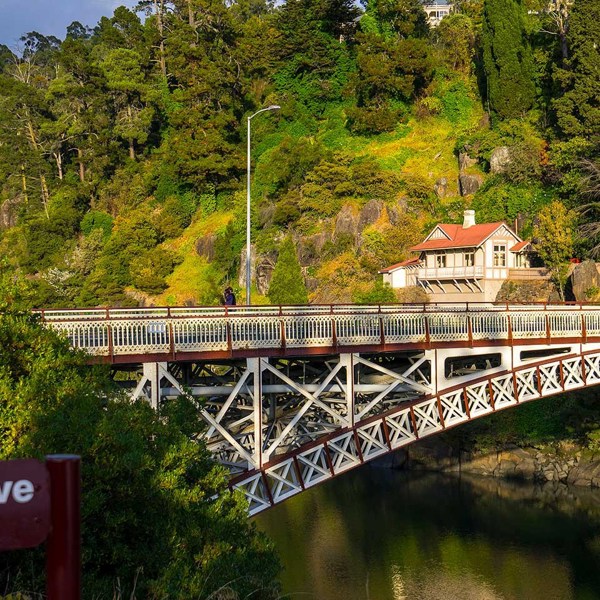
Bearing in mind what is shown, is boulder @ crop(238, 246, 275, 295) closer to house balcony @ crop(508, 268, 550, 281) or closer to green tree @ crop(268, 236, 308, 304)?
green tree @ crop(268, 236, 308, 304)

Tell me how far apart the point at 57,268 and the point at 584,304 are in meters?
52.4

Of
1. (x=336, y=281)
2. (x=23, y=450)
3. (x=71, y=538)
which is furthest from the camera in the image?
(x=336, y=281)

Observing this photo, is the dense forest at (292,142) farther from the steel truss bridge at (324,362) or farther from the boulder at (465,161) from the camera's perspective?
the steel truss bridge at (324,362)

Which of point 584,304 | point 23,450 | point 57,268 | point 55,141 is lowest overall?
point 23,450

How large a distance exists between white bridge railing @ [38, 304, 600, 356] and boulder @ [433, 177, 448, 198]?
120 feet

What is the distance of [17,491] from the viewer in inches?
163

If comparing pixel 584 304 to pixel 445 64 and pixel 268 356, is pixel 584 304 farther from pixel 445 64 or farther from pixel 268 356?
pixel 445 64

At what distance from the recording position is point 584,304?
3133 centimetres

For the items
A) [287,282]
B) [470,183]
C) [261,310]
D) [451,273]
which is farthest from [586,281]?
[261,310]

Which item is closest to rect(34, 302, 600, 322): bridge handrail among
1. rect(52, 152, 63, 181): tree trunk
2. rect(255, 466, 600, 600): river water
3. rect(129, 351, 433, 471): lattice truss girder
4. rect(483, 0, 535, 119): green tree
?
rect(129, 351, 433, 471): lattice truss girder

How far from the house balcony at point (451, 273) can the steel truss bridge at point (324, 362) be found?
26.5 meters

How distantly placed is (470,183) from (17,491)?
203 ft

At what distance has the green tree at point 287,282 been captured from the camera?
58.9 metres

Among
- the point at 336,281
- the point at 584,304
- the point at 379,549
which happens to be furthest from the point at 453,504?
the point at 336,281
